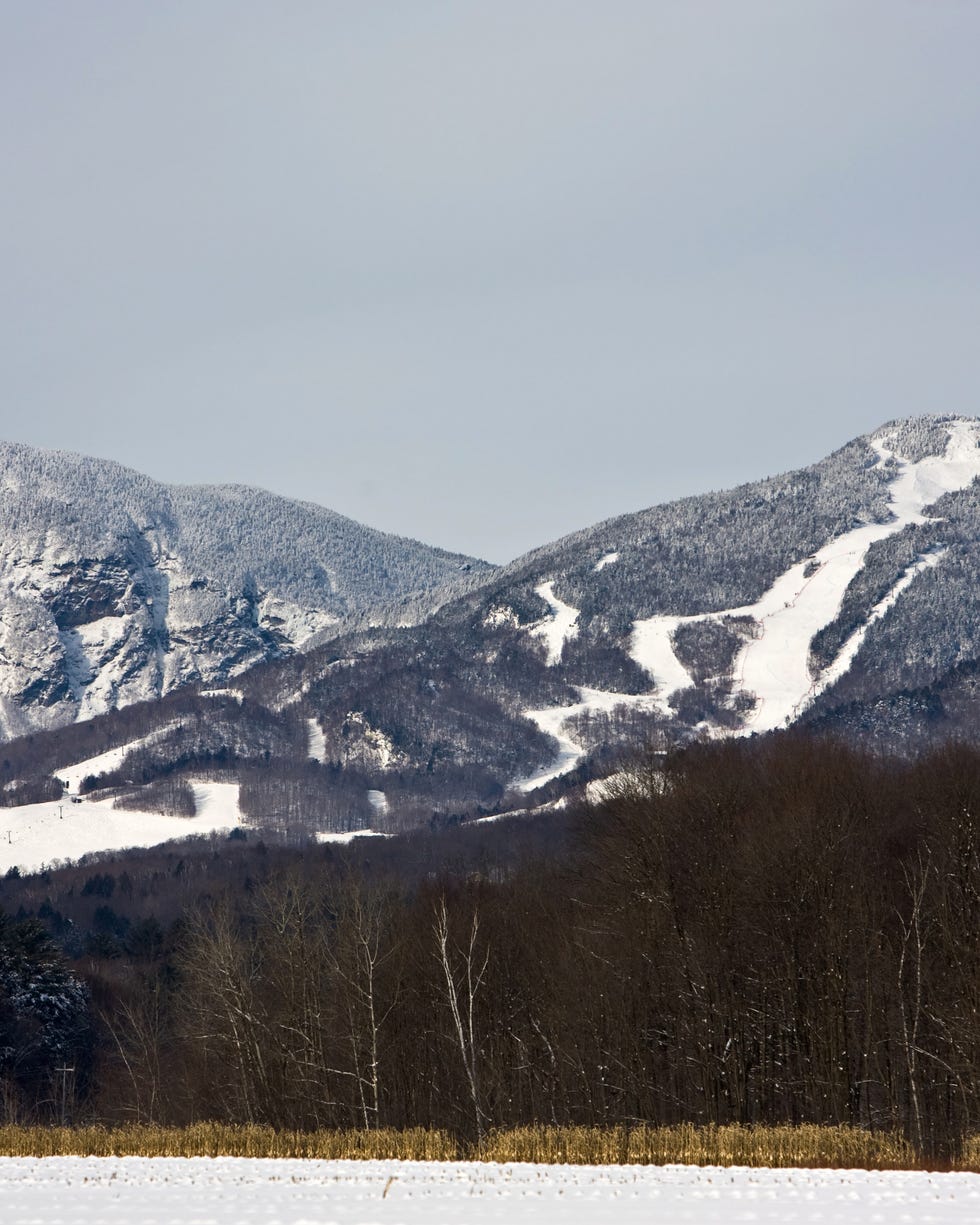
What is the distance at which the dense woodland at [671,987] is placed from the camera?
59938 millimetres

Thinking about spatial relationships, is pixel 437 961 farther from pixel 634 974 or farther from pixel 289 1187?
pixel 289 1187

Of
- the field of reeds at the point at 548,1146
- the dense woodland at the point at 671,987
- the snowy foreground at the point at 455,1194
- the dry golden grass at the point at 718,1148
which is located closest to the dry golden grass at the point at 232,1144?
the field of reeds at the point at 548,1146

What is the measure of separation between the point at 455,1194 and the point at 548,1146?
680 cm

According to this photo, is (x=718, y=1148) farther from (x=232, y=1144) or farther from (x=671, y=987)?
(x=671, y=987)

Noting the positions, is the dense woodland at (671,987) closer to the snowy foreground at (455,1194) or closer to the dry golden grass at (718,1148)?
the dry golden grass at (718,1148)

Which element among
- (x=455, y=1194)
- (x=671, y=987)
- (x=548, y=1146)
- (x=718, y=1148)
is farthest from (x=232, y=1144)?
(x=671, y=987)

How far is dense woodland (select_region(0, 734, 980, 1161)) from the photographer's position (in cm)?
5994

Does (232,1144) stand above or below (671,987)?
below

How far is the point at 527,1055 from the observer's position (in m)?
68.5

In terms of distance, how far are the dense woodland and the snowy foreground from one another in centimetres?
1289

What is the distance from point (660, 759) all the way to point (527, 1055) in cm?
2378

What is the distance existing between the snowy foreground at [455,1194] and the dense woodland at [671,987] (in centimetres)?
1289

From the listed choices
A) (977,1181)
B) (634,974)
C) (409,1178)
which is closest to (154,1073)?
(634,974)

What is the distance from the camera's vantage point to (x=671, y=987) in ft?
213
